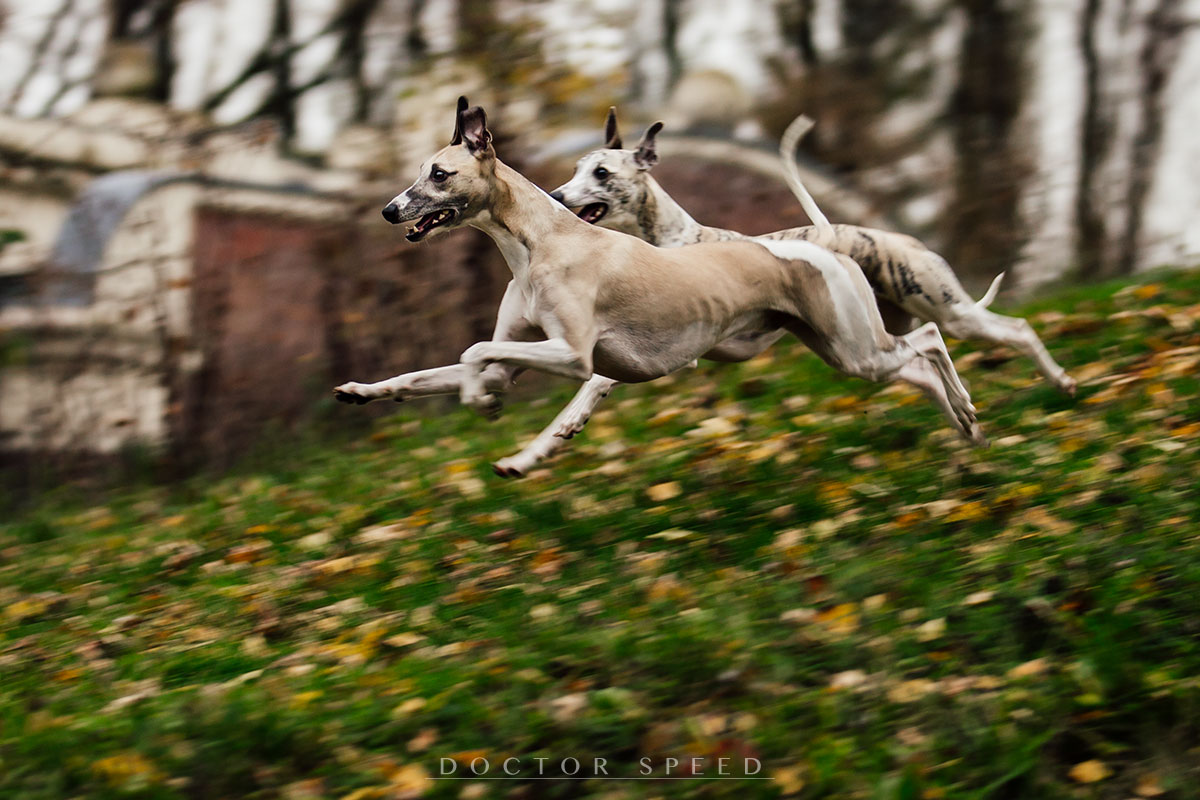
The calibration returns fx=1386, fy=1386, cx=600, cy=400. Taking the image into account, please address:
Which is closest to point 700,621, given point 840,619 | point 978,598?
point 840,619

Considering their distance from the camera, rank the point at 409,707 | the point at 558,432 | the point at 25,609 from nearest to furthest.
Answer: the point at 409,707
the point at 558,432
the point at 25,609

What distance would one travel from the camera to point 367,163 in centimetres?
1091

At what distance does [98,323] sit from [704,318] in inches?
267

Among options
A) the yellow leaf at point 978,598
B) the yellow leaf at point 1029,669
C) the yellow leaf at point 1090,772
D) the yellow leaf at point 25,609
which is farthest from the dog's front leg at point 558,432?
the yellow leaf at point 1090,772

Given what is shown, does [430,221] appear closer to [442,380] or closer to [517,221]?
[517,221]

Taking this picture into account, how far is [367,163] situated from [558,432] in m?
5.36

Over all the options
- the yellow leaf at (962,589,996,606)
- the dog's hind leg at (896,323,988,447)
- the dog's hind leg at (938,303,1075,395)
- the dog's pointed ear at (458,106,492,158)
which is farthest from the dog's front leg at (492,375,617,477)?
the yellow leaf at (962,589,996,606)

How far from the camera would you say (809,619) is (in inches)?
191

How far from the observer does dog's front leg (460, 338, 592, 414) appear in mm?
5352

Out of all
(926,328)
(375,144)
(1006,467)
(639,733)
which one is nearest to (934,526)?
(1006,467)

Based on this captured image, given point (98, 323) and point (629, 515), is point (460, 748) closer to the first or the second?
point (629, 515)

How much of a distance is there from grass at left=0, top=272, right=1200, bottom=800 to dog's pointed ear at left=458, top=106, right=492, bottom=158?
1.75 metres

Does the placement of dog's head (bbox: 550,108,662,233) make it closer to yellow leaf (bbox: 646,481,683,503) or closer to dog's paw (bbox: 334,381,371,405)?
yellow leaf (bbox: 646,481,683,503)

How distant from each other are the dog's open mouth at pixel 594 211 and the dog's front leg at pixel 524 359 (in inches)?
50.8
